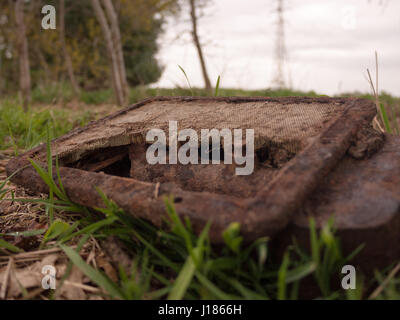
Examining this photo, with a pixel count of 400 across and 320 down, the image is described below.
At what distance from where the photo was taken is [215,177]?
146 cm

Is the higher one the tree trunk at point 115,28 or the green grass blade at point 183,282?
the tree trunk at point 115,28

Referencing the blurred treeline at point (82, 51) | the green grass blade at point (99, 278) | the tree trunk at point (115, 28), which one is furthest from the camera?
the blurred treeline at point (82, 51)

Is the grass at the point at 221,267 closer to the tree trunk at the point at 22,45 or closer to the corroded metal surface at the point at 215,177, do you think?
the corroded metal surface at the point at 215,177

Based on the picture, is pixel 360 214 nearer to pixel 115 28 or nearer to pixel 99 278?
pixel 99 278

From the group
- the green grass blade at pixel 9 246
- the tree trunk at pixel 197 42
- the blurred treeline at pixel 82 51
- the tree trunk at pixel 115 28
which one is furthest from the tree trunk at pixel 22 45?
the blurred treeline at pixel 82 51

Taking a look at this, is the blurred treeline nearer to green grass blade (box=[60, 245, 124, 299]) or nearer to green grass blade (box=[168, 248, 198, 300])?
green grass blade (box=[60, 245, 124, 299])

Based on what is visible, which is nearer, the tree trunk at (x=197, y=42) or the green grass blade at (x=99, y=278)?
the green grass blade at (x=99, y=278)

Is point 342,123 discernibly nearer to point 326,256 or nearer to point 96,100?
point 326,256

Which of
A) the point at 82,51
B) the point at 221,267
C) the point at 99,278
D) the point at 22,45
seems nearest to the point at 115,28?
the point at 22,45

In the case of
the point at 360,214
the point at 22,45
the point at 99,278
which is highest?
the point at 22,45

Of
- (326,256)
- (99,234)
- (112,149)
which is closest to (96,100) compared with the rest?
(112,149)

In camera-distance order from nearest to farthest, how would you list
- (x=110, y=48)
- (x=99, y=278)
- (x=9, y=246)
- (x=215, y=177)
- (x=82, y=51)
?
(x=99, y=278) < (x=9, y=246) < (x=215, y=177) < (x=110, y=48) < (x=82, y=51)

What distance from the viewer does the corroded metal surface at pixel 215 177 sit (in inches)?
39.0

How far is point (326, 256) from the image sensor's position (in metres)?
0.96
